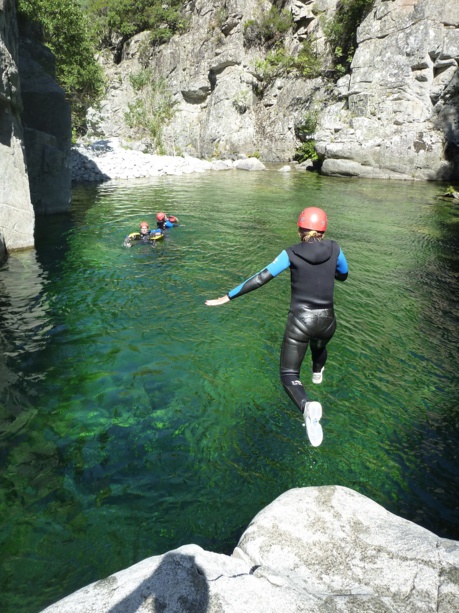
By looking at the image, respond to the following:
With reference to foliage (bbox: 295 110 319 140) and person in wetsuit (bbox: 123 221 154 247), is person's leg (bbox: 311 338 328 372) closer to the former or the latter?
person in wetsuit (bbox: 123 221 154 247)

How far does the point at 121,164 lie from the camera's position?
37250 millimetres

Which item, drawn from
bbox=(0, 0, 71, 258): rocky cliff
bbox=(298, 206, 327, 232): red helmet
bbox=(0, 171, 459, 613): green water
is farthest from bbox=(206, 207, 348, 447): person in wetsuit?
bbox=(0, 0, 71, 258): rocky cliff

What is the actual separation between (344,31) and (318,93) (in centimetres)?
693

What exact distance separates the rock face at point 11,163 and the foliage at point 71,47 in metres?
12.2

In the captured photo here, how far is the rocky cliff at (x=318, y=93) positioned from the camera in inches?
1409

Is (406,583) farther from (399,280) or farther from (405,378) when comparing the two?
(399,280)

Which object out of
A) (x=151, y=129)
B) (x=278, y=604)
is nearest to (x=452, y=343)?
(x=278, y=604)

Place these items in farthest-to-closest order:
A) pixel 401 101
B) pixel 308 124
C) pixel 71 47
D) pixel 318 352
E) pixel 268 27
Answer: pixel 268 27
pixel 308 124
pixel 401 101
pixel 71 47
pixel 318 352

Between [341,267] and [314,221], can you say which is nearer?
[314,221]

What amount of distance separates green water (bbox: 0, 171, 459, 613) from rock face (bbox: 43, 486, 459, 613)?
1193 millimetres

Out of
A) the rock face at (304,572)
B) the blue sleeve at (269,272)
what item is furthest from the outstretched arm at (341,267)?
the rock face at (304,572)

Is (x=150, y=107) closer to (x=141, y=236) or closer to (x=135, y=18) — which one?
(x=135, y=18)

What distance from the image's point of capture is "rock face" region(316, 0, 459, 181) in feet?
115

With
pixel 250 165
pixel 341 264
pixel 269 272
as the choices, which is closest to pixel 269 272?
pixel 269 272
